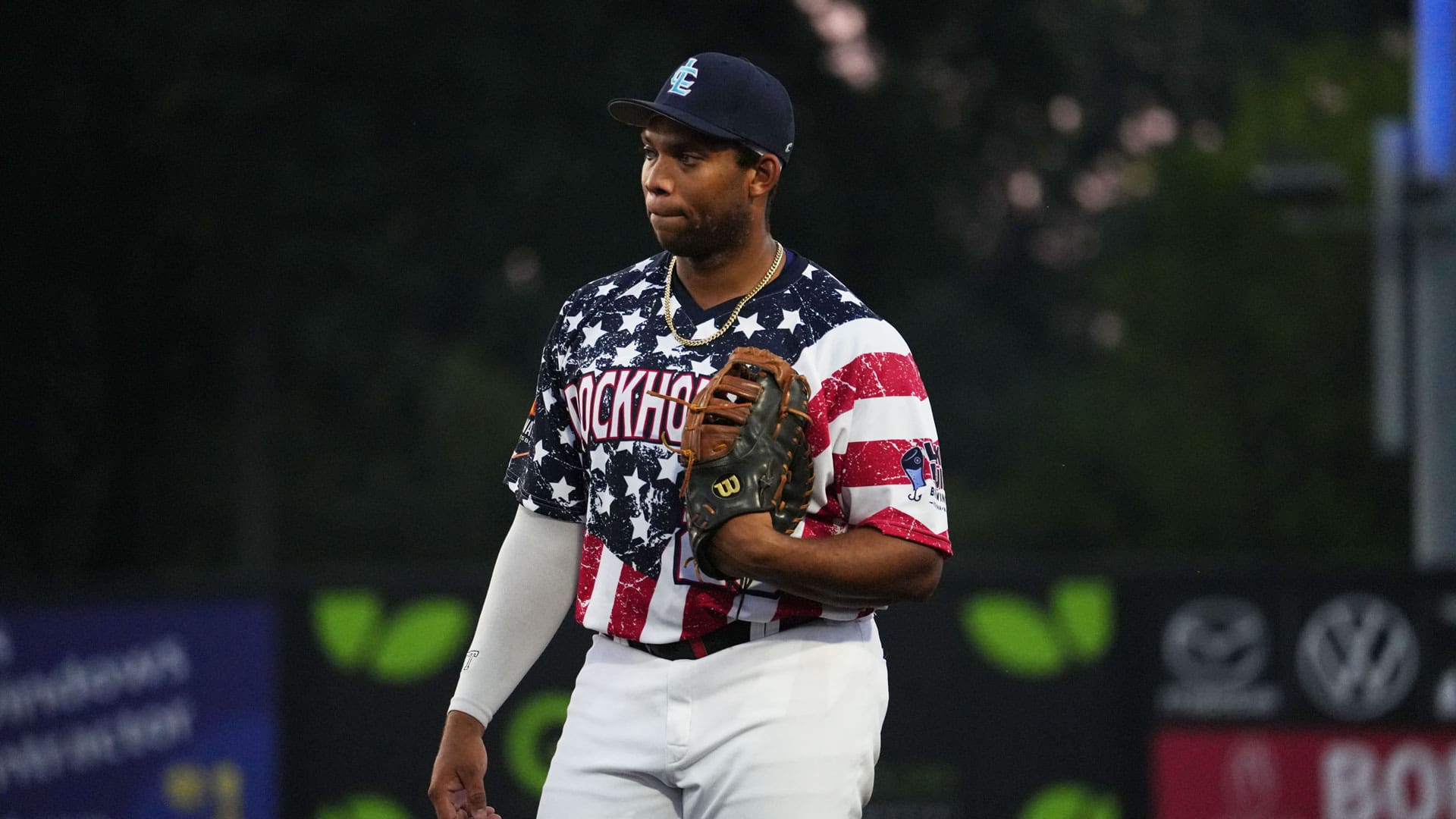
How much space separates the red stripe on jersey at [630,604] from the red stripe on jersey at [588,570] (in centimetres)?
9

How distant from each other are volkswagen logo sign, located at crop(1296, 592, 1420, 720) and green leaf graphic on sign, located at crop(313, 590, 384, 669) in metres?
3.63

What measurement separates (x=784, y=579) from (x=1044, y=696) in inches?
194

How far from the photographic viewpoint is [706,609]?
11.6 feet

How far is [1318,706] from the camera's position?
8.12 meters

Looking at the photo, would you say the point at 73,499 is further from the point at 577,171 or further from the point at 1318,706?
the point at 1318,706

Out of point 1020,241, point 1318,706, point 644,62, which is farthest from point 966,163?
point 1318,706

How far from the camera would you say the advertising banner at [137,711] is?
8.20 metres

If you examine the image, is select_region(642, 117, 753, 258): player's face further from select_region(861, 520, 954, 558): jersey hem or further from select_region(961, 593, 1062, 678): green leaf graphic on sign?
select_region(961, 593, 1062, 678): green leaf graphic on sign

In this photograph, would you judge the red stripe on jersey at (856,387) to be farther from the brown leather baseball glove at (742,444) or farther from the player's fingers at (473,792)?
the player's fingers at (473,792)

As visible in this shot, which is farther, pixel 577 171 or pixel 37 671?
pixel 577 171

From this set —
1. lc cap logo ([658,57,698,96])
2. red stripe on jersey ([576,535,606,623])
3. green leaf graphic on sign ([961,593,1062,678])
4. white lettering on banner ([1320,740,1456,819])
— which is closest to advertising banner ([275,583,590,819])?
green leaf graphic on sign ([961,593,1062,678])

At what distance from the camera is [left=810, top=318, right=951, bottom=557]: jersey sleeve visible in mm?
3506

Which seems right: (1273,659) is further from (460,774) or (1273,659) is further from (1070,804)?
(460,774)

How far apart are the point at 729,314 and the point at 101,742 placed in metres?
5.43
